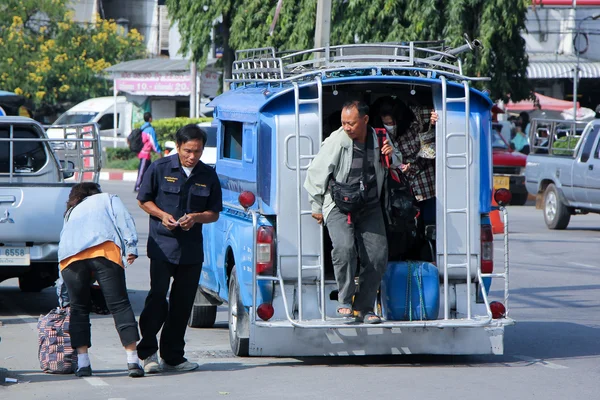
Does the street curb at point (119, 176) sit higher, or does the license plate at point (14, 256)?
the license plate at point (14, 256)

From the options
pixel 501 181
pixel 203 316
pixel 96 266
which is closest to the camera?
pixel 96 266

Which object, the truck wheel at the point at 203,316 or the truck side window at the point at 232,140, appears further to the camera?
the truck wheel at the point at 203,316

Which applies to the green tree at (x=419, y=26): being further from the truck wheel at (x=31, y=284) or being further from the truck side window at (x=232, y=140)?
the truck side window at (x=232, y=140)

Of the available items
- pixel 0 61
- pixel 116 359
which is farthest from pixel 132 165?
pixel 116 359

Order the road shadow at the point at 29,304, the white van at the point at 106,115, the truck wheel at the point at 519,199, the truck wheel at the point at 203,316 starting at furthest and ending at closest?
the white van at the point at 106,115
the truck wheel at the point at 519,199
the road shadow at the point at 29,304
the truck wheel at the point at 203,316

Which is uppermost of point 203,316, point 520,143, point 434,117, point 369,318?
point 434,117

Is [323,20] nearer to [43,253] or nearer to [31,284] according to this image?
[31,284]

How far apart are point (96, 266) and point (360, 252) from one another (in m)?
1.94

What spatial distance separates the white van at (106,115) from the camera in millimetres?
41375

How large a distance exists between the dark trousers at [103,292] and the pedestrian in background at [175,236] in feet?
0.81

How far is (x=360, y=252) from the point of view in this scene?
8422 mm

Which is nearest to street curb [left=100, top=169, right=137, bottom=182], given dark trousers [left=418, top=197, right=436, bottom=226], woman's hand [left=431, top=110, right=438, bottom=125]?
dark trousers [left=418, top=197, right=436, bottom=226]

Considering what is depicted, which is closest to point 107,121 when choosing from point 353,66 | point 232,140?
point 232,140

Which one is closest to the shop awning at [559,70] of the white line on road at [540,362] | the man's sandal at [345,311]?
the white line on road at [540,362]
